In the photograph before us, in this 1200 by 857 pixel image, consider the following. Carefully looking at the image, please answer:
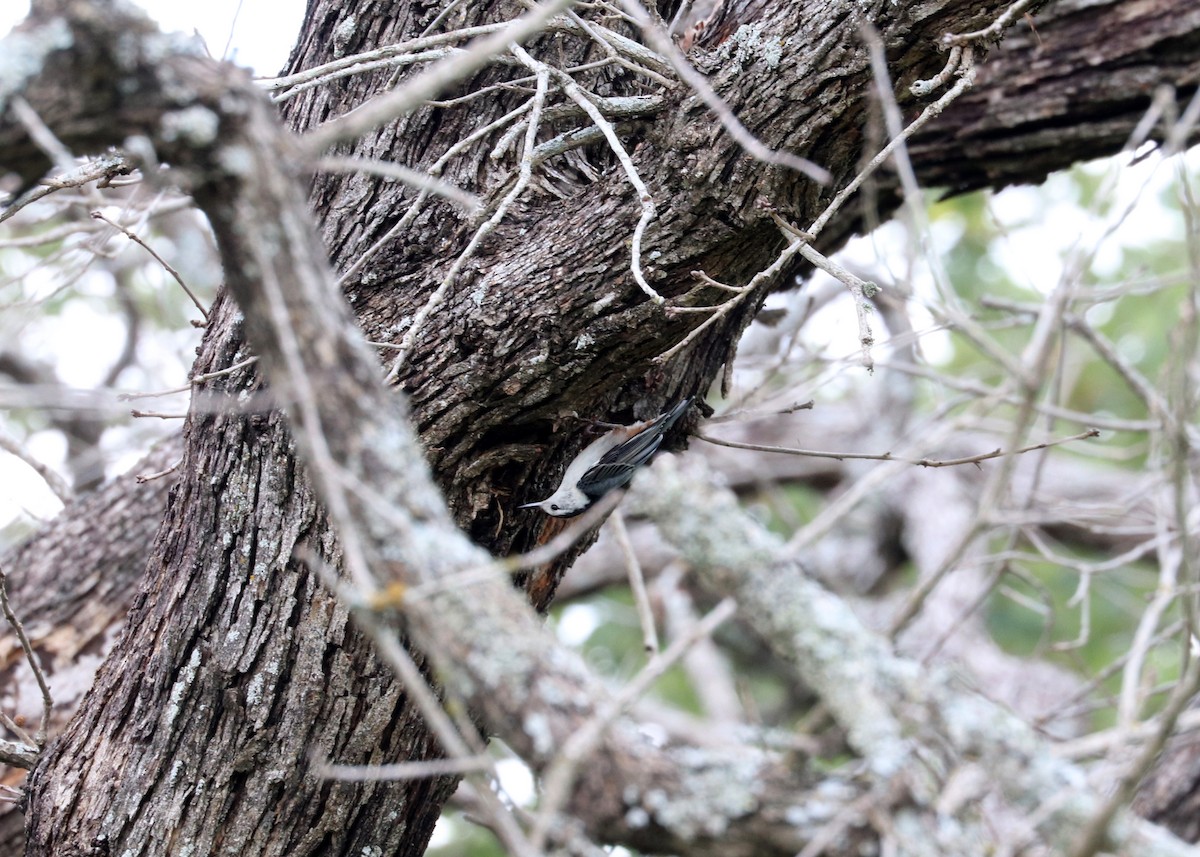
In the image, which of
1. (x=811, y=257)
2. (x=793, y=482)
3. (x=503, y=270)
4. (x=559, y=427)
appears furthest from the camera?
(x=793, y=482)

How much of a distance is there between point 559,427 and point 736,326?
1.69 feet

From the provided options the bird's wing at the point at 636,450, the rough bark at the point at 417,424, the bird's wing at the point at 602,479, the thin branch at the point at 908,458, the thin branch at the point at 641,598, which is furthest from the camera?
the bird's wing at the point at 602,479

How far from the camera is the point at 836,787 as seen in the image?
110 centimetres

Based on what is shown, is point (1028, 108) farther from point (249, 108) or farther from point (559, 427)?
point (249, 108)

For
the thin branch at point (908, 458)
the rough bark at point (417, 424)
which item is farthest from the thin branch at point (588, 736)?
the rough bark at point (417, 424)

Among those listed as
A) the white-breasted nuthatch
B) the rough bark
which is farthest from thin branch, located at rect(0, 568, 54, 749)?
the white-breasted nuthatch

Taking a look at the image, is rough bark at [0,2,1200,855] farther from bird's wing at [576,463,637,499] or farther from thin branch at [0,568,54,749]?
bird's wing at [576,463,637,499]

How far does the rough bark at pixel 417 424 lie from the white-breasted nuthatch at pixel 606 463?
1.27 ft

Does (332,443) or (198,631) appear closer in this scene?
(332,443)

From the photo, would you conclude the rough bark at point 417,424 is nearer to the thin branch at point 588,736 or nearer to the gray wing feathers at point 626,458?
the gray wing feathers at point 626,458

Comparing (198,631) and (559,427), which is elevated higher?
(559,427)

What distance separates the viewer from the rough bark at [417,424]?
6.61 feet

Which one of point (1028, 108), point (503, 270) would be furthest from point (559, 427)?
point (1028, 108)

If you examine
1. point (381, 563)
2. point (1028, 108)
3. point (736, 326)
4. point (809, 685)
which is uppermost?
point (1028, 108)
